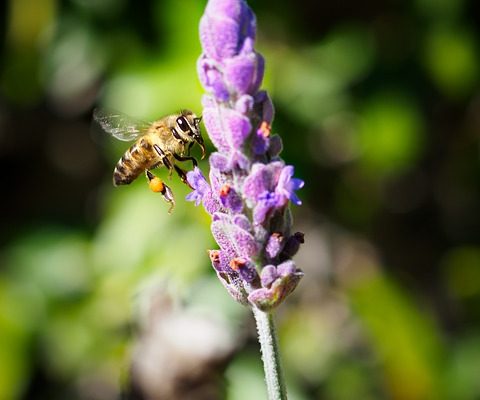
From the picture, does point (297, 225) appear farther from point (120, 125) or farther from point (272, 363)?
point (272, 363)

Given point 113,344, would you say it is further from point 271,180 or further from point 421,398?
point 271,180

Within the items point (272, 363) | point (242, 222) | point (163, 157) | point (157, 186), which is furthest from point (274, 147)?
point (163, 157)

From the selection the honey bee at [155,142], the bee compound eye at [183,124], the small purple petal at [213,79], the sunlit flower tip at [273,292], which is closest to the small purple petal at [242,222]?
the sunlit flower tip at [273,292]

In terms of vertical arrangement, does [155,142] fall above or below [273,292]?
above

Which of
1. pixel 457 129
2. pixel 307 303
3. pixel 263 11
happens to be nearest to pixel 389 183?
pixel 457 129

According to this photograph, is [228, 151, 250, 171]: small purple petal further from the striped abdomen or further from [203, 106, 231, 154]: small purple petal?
the striped abdomen

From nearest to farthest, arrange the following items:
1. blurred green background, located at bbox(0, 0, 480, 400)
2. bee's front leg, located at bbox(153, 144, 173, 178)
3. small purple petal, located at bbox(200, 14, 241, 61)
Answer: small purple petal, located at bbox(200, 14, 241, 61) < bee's front leg, located at bbox(153, 144, 173, 178) < blurred green background, located at bbox(0, 0, 480, 400)

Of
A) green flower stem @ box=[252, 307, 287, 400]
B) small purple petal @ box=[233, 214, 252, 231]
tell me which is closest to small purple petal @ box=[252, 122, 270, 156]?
small purple petal @ box=[233, 214, 252, 231]

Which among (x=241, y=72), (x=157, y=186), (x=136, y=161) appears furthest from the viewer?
(x=136, y=161)
